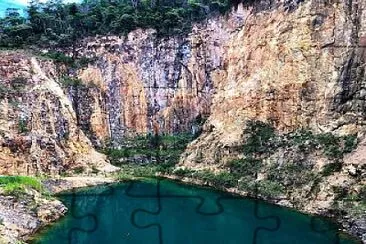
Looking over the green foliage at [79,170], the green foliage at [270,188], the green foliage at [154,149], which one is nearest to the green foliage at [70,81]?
the green foliage at [154,149]

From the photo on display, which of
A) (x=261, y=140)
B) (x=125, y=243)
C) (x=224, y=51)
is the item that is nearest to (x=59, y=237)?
(x=125, y=243)

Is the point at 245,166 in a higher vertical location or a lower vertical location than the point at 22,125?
lower

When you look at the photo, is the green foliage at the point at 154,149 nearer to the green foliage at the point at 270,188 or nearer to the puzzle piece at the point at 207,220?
the puzzle piece at the point at 207,220

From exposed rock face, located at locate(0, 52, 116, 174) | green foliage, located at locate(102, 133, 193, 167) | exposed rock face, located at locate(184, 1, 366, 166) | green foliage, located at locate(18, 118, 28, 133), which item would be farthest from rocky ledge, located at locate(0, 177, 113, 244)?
green foliage, located at locate(102, 133, 193, 167)

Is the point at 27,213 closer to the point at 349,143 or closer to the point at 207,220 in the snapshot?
the point at 207,220

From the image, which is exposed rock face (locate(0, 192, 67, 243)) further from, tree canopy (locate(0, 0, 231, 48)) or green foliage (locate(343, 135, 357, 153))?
tree canopy (locate(0, 0, 231, 48))

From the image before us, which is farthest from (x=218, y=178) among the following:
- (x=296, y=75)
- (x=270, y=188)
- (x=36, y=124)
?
Answer: (x=36, y=124)
